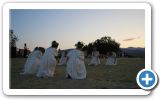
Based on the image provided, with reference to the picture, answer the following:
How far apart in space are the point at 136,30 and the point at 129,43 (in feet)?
1.29

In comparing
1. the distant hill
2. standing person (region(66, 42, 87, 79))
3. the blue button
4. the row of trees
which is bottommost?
the blue button

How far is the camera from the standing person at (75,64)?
1581 cm

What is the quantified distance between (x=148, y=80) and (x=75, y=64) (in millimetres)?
2862

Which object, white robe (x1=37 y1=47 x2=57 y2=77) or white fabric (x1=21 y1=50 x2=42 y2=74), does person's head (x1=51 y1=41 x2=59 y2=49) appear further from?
white robe (x1=37 y1=47 x2=57 y2=77)

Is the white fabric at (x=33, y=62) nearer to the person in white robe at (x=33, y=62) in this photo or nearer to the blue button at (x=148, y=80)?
the person in white robe at (x=33, y=62)

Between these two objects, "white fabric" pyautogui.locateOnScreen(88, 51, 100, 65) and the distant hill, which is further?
"white fabric" pyautogui.locateOnScreen(88, 51, 100, 65)

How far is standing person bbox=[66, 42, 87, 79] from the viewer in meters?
15.8

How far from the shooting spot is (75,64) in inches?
636

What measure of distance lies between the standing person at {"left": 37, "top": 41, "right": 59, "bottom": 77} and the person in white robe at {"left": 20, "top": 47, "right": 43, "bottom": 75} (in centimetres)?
21

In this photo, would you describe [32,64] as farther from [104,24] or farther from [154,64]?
[154,64]

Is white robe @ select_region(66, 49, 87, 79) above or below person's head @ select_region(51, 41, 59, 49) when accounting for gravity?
below

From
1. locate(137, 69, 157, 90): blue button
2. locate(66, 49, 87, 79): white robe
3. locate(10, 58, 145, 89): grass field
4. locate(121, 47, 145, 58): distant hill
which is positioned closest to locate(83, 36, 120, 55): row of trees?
locate(121, 47, 145, 58): distant hill
